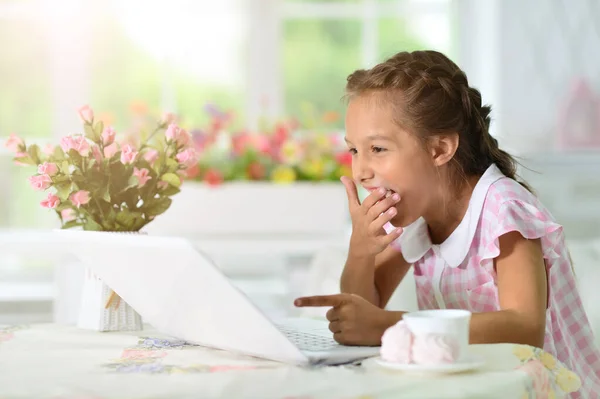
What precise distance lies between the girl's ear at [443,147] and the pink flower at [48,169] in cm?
64

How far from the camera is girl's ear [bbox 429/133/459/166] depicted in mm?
1536

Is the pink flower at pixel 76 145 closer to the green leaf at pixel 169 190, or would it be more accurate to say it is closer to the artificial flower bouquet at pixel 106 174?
the artificial flower bouquet at pixel 106 174

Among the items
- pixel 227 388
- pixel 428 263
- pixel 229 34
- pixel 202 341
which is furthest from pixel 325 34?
pixel 227 388

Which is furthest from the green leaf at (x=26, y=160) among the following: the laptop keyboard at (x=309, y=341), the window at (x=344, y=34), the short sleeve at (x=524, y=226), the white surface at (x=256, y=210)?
the window at (x=344, y=34)

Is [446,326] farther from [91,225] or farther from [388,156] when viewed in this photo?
[91,225]

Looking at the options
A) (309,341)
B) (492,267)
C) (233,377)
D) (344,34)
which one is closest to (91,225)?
(309,341)

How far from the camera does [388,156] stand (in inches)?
58.6

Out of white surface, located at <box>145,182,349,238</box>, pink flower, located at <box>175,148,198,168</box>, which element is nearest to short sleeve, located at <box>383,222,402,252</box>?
pink flower, located at <box>175,148,198,168</box>

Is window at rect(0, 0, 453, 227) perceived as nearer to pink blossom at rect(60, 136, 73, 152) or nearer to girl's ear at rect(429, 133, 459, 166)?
girl's ear at rect(429, 133, 459, 166)

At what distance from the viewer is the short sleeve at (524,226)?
1344 millimetres

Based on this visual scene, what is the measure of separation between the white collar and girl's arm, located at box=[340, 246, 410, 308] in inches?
3.0

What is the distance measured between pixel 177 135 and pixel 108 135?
0.39ft

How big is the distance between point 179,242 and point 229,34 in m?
3.28

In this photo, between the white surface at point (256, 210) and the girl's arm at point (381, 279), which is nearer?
the girl's arm at point (381, 279)
